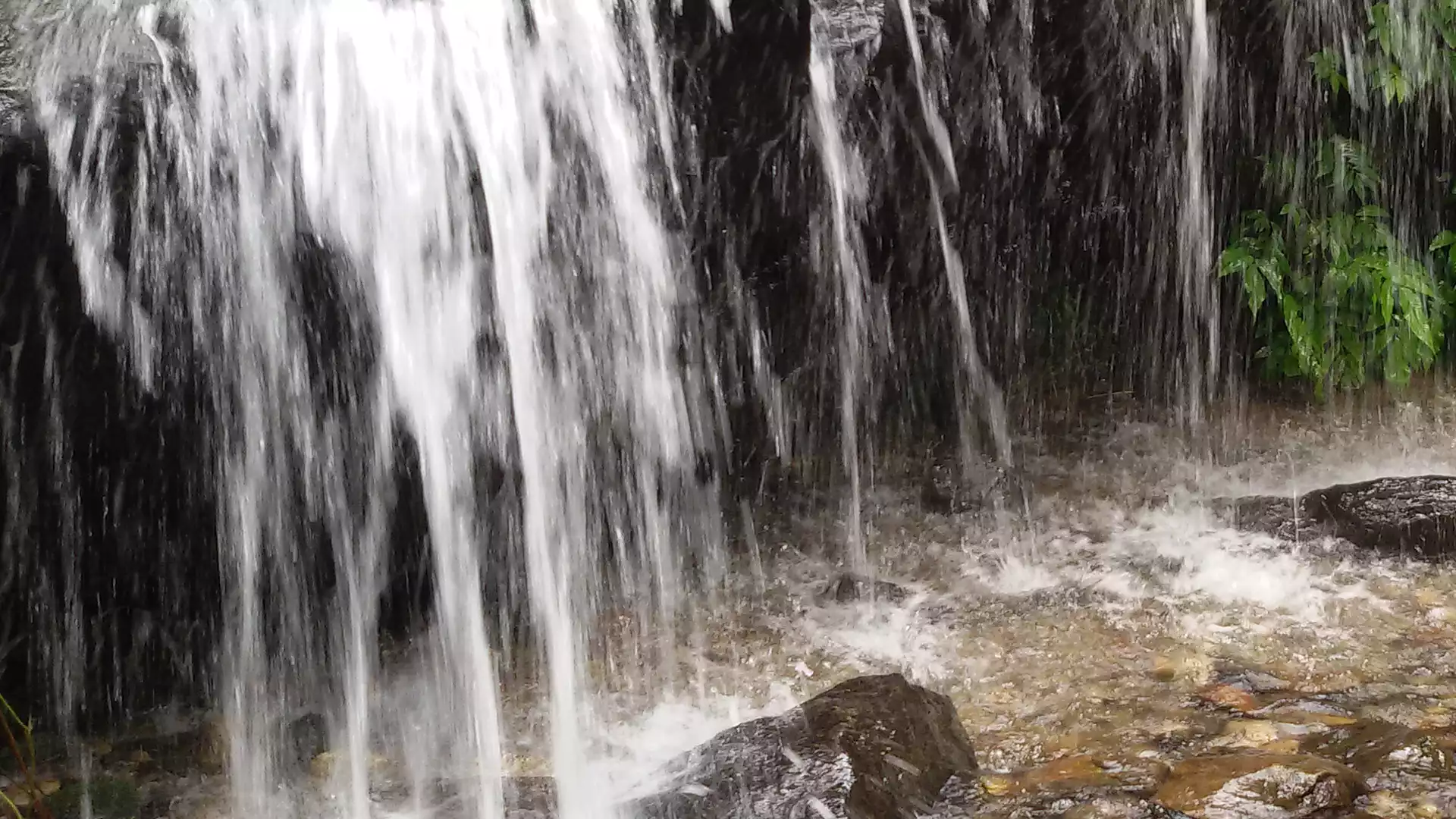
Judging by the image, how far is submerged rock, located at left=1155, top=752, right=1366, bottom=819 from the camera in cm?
275

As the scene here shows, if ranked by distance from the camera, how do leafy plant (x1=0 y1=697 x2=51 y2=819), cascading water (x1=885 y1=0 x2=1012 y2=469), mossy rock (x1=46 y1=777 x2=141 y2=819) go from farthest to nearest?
cascading water (x1=885 y1=0 x2=1012 y2=469) < mossy rock (x1=46 y1=777 x2=141 y2=819) < leafy plant (x1=0 y1=697 x2=51 y2=819)

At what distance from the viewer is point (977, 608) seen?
4539 millimetres

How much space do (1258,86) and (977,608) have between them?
3.33m

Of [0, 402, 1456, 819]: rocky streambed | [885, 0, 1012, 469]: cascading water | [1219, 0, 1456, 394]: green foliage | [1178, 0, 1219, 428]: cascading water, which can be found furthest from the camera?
[1178, 0, 1219, 428]: cascading water

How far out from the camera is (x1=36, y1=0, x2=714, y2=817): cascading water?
3631mm

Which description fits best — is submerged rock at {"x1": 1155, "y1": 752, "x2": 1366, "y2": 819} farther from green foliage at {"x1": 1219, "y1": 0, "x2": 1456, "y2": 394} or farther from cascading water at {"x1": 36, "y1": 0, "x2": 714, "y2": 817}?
green foliage at {"x1": 1219, "y1": 0, "x2": 1456, "y2": 394}

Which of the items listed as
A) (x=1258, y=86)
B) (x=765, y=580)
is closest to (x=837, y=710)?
(x=765, y=580)

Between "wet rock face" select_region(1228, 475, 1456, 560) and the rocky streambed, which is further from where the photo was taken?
"wet rock face" select_region(1228, 475, 1456, 560)

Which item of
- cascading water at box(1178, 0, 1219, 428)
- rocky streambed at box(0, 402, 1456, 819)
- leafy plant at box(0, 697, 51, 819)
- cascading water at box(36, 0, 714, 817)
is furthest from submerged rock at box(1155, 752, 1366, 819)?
cascading water at box(1178, 0, 1219, 428)

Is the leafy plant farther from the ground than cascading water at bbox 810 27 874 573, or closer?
closer

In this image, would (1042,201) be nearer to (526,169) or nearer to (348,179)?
(526,169)

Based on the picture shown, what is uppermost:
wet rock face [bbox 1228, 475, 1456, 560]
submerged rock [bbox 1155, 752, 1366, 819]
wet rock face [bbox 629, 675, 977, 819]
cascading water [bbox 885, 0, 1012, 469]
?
cascading water [bbox 885, 0, 1012, 469]

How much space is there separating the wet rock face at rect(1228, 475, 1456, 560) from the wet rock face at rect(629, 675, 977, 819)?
2.37 meters

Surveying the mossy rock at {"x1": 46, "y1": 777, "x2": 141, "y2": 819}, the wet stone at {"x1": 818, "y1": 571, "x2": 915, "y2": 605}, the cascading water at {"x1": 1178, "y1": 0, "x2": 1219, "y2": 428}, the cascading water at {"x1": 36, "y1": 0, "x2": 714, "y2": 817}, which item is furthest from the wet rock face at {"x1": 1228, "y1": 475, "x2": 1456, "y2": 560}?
the mossy rock at {"x1": 46, "y1": 777, "x2": 141, "y2": 819}
